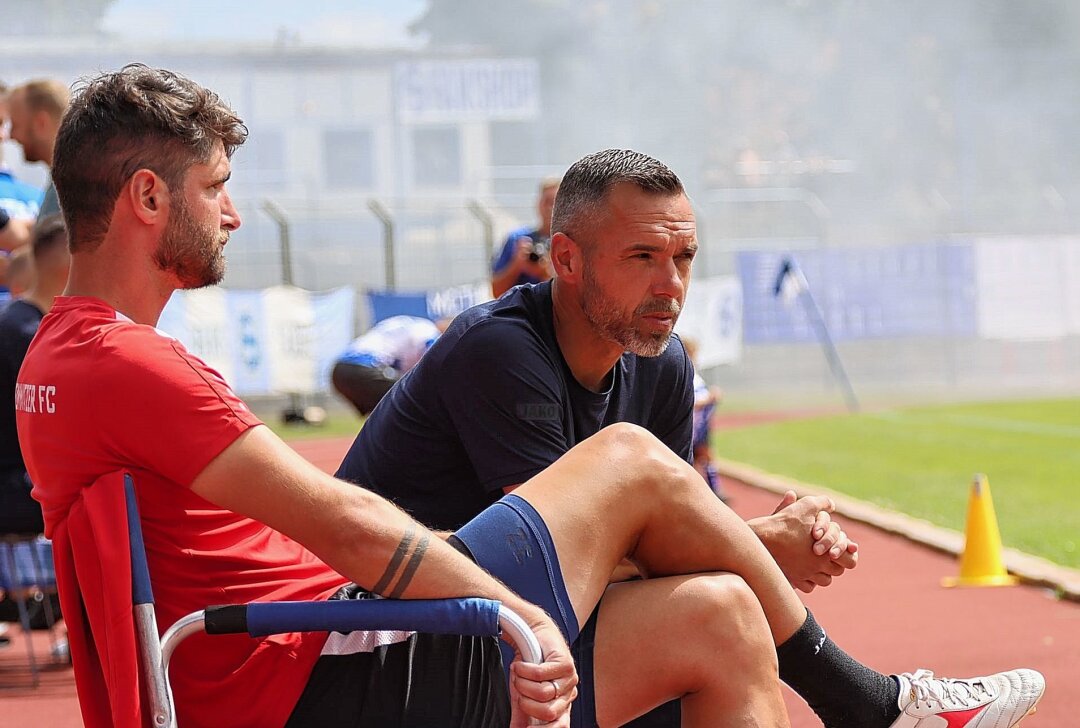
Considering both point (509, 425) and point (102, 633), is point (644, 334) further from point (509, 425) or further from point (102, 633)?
point (102, 633)

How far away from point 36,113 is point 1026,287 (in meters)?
20.1

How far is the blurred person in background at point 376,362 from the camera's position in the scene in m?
6.63

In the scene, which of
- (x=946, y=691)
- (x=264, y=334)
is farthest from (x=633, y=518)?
(x=264, y=334)

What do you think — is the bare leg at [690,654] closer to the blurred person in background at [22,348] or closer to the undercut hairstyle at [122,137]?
the undercut hairstyle at [122,137]

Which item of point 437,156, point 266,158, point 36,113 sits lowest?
point 36,113

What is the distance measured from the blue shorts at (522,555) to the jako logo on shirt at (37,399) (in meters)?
0.69

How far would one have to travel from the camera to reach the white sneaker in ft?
9.11

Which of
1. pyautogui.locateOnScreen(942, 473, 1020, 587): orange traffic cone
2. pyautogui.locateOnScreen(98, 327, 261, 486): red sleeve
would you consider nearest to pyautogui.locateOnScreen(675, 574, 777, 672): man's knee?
pyautogui.locateOnScreen(98, 327, 261, 486): red sleeve

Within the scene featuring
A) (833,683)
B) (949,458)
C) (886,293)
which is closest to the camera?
(833,683)

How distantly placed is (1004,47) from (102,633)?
42903 millimetres

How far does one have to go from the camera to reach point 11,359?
4.66 m

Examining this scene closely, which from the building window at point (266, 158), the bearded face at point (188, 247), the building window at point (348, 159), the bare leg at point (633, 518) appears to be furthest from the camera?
Answer: the building window at point (348, 159)

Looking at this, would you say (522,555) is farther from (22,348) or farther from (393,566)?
(22,348)

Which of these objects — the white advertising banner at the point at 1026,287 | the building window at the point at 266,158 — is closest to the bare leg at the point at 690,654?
the white advertising banner at the point at 1026,287
